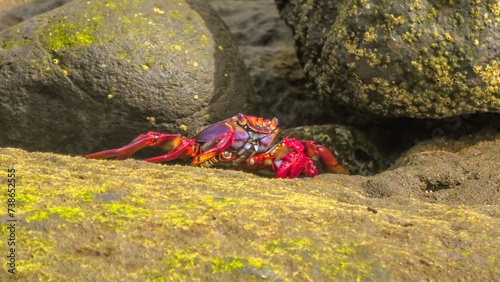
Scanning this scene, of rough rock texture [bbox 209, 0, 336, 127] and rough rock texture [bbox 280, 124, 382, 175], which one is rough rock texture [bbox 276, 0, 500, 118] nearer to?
rough rock texture [bbox 280, 124, 382, 175]

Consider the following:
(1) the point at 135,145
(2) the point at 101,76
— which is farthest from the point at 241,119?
(2) the point at 101,76

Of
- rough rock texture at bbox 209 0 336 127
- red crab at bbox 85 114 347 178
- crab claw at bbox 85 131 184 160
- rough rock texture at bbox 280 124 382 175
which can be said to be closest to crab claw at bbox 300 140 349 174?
red crab at bbox 85 114 347 178

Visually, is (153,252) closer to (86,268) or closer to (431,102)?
(86,268)

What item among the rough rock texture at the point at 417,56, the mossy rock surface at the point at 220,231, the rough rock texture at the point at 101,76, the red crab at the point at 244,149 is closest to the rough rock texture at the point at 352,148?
the red crab at the point at 244,149

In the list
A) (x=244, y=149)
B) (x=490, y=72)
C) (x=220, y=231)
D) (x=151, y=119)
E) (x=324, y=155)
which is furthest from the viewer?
(x=244, y=149)

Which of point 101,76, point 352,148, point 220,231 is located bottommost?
point 352,148

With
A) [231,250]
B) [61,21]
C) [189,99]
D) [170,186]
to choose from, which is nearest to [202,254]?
[231,250]

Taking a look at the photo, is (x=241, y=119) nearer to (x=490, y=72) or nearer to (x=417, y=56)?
(x=417, y=56)

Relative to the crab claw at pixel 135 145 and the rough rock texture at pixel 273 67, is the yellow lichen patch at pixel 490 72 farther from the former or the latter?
the crab claw at pixel 135 145
